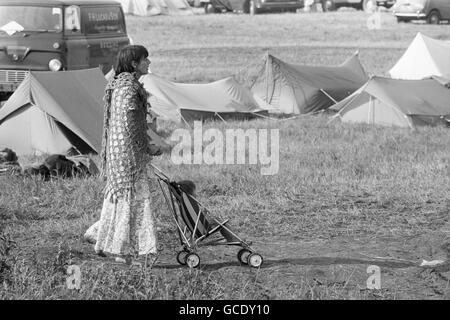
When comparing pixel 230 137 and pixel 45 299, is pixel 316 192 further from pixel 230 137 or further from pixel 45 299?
pixel 45 299

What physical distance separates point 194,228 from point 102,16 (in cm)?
887

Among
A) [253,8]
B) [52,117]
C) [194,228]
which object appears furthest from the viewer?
[253,8]

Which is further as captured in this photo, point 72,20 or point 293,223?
point 72,20

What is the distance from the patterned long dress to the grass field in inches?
8.6

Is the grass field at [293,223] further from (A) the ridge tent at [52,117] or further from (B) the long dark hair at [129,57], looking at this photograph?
(B) the long dark hair at [129,57]

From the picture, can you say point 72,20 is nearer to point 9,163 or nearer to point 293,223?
point 9,163

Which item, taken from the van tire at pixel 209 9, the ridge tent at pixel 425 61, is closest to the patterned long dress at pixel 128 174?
the ridge tent at pixel 425 61

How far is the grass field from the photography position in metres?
6.18

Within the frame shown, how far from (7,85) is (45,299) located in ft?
28.8

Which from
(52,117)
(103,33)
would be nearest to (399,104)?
(103,33)

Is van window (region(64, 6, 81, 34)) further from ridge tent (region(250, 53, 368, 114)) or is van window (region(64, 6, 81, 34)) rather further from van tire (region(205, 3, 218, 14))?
van tire (region(205, 3, 218, 14))

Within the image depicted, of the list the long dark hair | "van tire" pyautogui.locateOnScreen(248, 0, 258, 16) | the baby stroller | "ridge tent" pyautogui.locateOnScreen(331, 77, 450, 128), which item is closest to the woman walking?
the long dark hair

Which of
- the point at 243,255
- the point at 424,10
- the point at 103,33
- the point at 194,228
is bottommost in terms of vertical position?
the point at 424,10

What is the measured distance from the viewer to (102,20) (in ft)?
49.6
